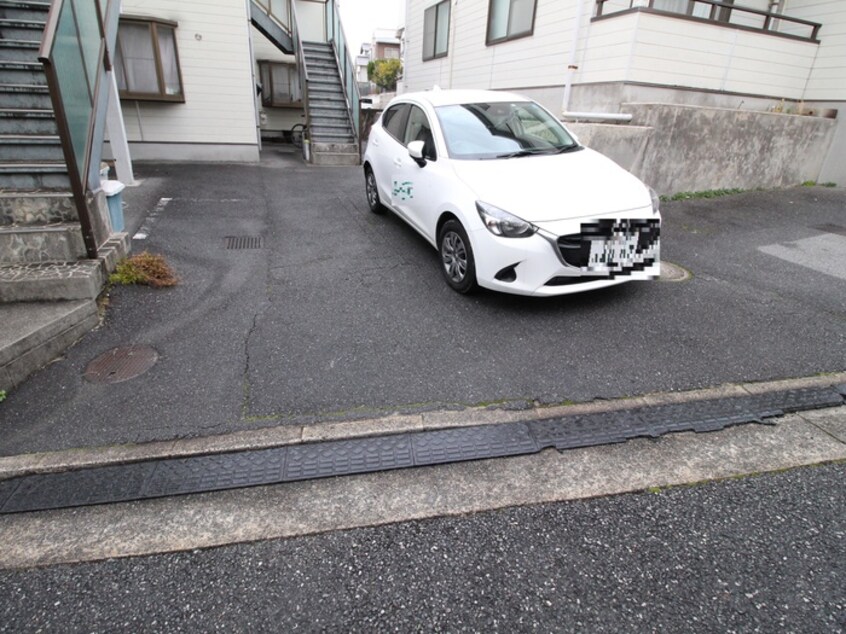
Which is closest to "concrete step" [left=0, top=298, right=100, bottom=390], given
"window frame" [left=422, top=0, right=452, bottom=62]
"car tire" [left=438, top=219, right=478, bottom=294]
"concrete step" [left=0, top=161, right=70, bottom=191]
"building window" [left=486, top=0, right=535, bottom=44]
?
"concrete step" [left=0, top=161, right=70, bottom=191]

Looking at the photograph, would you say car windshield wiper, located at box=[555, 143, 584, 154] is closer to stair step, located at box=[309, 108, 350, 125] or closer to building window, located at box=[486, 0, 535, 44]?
building window, located at box=[486, 0, 535, 44]

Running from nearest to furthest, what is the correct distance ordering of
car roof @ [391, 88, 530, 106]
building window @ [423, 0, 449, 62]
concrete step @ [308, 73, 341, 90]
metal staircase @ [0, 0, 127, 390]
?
metal staircase @ [0, 0, 127, 390]
car roof @ [391, 88, 530, 106]
concrete step @ [308, 73, 341, 90]
building window @ [423, 0, 449, 62]

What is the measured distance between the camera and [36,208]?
13.0 ft

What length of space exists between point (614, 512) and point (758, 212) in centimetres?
674

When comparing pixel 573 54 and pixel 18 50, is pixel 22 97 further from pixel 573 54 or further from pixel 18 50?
pixel 573 54

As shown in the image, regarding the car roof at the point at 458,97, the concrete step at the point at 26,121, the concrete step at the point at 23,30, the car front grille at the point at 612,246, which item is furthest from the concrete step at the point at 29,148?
the car front grille at the point at 612,246

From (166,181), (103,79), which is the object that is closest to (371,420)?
(103,79)

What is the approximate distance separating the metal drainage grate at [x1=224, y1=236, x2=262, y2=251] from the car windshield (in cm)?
252

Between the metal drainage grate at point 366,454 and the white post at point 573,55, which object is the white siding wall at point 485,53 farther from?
the metal drainage grate at point 366,454

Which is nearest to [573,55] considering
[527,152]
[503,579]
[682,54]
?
[682,54]

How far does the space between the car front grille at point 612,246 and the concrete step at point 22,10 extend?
6.34m

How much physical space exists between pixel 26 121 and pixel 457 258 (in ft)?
14.2

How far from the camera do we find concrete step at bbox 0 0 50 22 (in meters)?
5.38

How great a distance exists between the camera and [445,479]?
2424 mm
